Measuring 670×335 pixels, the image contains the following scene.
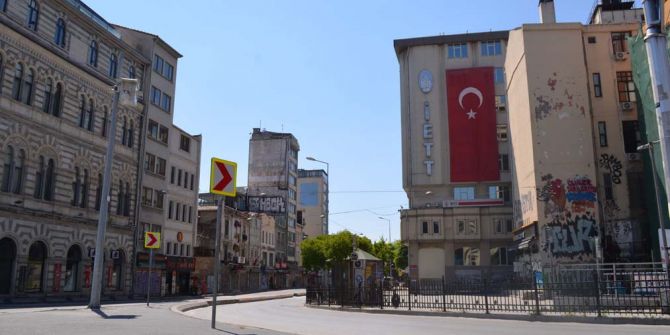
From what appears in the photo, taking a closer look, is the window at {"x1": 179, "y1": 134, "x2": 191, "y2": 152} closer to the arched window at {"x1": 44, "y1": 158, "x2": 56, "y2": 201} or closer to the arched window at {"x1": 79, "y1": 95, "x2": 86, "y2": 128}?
the arched window at {"x1": 79, "y1": 95, "x2": 86, "y2": 128}

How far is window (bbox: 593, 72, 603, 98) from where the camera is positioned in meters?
43.6

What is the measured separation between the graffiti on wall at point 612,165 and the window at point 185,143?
3746cm

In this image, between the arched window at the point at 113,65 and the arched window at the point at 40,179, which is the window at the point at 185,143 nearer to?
the arched window at the point at 113,65

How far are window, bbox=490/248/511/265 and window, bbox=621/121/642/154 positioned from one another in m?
17.6

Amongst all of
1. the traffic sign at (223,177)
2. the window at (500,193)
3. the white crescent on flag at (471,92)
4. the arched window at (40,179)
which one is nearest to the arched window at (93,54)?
the arched window at (40,179)

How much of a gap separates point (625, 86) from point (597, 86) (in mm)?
2020

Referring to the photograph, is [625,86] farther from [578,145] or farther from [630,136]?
[578,145]

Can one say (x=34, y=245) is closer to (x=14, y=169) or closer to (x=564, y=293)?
(x=14, y=169)

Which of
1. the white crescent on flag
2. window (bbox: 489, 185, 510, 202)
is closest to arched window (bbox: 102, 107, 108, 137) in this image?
the white crescent on flag

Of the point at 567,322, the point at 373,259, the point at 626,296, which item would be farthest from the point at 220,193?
the point at 373,259

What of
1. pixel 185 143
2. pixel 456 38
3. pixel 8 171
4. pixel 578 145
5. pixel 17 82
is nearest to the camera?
pixel 8 171

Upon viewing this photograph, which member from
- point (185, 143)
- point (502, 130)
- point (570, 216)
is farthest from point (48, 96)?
point (502, 130)

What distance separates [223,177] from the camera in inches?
518

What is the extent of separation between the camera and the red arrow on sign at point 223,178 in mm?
13048
